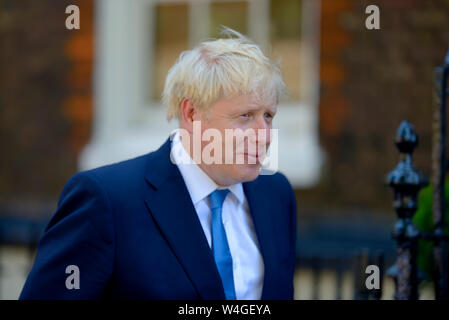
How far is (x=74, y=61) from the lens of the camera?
24.8 feet

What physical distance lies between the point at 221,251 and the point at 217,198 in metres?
0.18

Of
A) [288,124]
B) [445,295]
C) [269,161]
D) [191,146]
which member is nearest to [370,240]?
[288,124]

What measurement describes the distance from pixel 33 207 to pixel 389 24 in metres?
4.65

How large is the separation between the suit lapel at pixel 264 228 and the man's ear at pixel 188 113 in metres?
0.33

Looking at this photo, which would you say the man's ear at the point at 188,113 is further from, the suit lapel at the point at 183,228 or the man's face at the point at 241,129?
the suit lapel at the point at 183,228

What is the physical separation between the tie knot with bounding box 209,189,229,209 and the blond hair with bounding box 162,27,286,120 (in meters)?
0.29

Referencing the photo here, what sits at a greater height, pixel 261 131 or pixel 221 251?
pixel 261 131

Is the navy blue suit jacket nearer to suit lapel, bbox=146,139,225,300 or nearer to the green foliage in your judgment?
suit lapel, bbox=146,139,225,300

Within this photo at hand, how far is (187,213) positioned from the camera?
208cm

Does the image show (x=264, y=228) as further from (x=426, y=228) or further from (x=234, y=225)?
(x=426, y=228)

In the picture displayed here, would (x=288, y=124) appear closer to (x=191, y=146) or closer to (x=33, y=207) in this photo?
(x=33, y=207)

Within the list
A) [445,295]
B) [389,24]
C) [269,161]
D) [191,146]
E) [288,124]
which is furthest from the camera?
[288,124]

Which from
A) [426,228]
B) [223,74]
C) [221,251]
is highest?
[223,74]

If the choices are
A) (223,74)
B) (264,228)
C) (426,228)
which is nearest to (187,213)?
(264,228)
